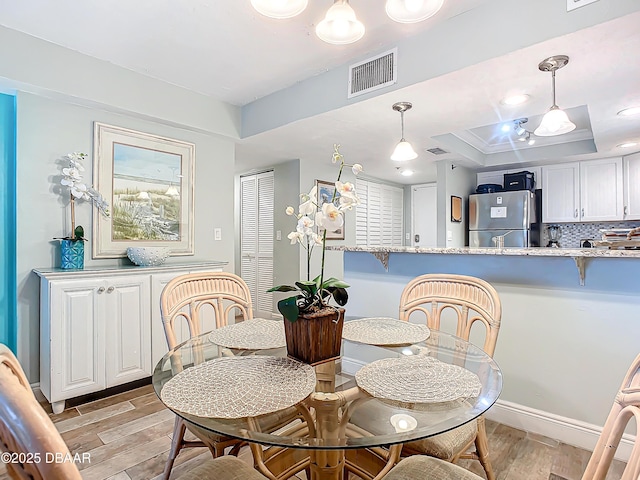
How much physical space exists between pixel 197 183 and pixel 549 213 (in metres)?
4.39

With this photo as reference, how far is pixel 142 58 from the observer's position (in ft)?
8.44

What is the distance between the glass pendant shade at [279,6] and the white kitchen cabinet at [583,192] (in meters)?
4.50

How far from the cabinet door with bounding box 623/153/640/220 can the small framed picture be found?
178 cm

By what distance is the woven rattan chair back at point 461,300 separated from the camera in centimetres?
149

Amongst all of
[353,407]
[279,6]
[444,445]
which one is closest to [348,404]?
[353,407]

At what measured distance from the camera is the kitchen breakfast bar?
5.99ft

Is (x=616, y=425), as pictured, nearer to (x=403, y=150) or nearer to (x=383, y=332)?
(x=383, y=332)

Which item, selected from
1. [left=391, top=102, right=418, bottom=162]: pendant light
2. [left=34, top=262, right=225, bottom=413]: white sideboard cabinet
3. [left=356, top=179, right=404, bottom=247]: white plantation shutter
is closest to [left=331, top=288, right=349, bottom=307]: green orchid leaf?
[left=391, top=102, right=418, bottom=162]: pendant light

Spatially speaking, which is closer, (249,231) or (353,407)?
(353,407)

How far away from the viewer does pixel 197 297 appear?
1734mm

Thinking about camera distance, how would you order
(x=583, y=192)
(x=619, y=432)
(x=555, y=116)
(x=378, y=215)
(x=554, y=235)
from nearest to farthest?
(x=619, y=432), (x=555, y=116), (x=583, y=192), (x=554, y=235), (x=378, y=215)

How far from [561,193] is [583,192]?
0.77 feet

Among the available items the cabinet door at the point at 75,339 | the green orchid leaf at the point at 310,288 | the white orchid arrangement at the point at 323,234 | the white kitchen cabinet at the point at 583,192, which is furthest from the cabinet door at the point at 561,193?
the cabinet door at the point at 75,339

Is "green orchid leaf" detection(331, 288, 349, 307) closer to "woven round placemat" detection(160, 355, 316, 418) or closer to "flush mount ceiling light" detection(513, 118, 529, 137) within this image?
"woven round placemat" detection(160, 355, 316, 418)
